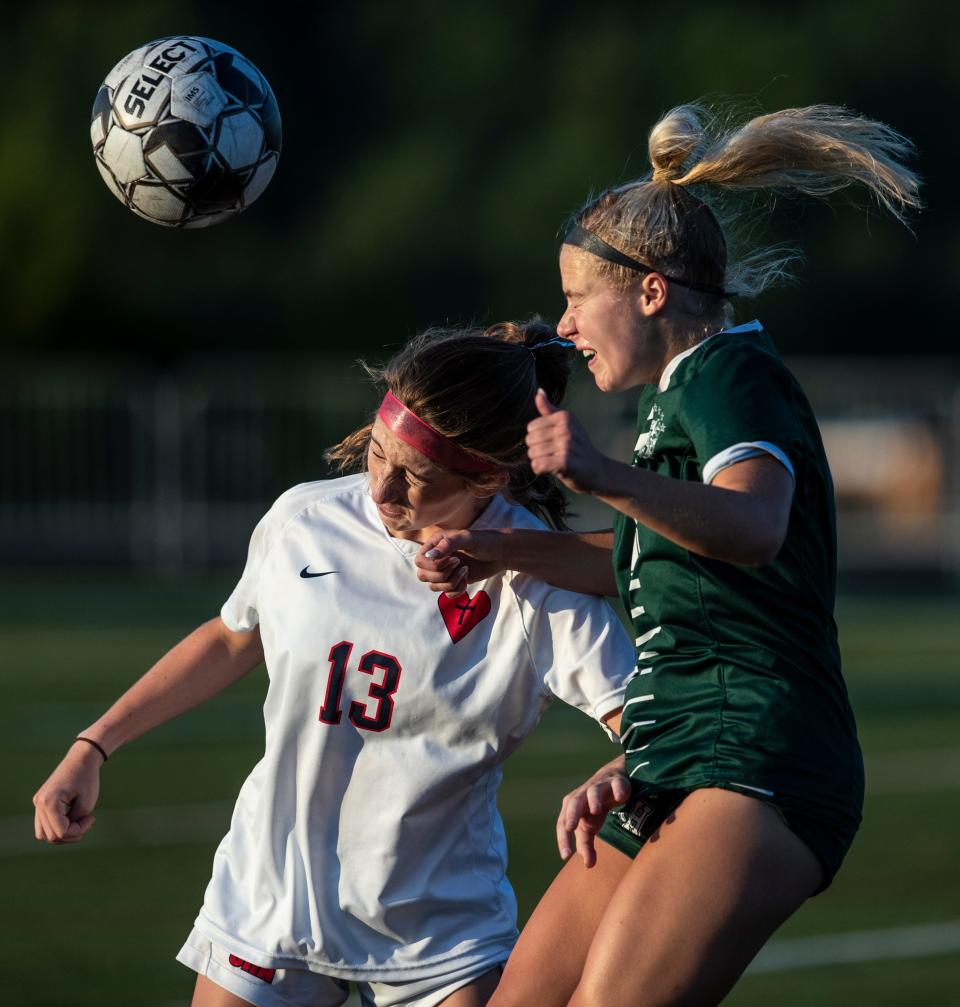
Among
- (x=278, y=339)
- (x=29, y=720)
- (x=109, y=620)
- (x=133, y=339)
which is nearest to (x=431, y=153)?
(x=278, y=339)

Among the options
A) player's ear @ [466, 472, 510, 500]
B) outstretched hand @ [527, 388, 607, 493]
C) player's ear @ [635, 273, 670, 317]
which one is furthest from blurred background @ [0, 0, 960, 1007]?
outstretched hand @ [527, 388, 607, 493]

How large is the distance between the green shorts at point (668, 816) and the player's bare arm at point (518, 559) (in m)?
0.44

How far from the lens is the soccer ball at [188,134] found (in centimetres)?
452

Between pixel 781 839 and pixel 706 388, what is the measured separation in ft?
2.53

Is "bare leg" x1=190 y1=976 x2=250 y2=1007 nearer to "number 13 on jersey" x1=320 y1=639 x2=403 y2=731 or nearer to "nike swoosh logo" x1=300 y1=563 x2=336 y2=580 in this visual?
"number 13 on jersey" x1=320 y1=639 x2=403 y2=731

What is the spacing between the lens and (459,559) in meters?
3.60

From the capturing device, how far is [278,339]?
36219mm

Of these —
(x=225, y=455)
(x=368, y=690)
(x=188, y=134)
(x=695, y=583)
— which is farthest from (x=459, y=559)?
(x=225, y=455)

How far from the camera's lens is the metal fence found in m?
24.4

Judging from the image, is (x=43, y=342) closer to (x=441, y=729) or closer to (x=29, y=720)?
(x=29, y=720)

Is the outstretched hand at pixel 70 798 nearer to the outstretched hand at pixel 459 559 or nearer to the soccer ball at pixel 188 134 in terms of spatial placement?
the outstretched hand at pixel 459 559

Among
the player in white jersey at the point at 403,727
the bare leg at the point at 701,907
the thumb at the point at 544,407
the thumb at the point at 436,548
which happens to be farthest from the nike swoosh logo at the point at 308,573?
the bare leg at the point at 701,907

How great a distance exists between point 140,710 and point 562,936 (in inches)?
39.4

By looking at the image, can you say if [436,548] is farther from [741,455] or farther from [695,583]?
[741,455]
